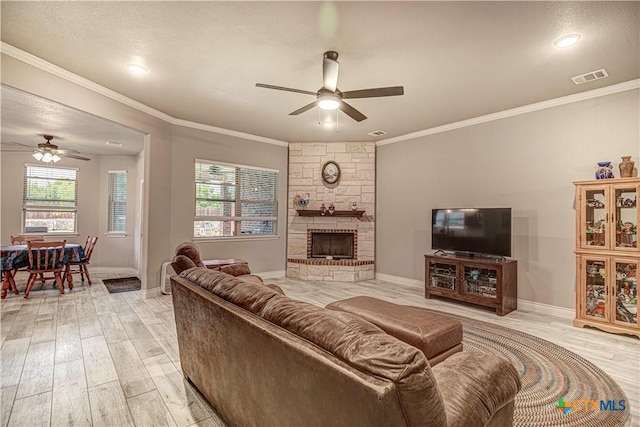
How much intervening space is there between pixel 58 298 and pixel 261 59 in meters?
4.61

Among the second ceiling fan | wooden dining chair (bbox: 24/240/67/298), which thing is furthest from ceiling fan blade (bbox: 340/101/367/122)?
wooden dining chair (bbox: 24/240/67/298)

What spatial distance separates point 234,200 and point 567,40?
16.9 feet

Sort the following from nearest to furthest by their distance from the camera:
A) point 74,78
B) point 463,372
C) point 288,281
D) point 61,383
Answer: point 463,372 < point 61,383 < point 74,78 < point 288,281

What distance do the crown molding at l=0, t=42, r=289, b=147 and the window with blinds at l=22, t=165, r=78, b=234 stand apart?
3763 millimetres

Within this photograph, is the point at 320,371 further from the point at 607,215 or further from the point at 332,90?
the point at 607,215

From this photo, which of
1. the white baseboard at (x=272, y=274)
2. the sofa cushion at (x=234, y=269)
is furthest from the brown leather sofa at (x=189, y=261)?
the white baseboard at (x=272, y=274)

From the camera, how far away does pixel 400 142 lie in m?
5.89

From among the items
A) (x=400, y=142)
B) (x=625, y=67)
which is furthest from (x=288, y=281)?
(x=625, y=67)

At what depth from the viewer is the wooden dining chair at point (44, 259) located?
4.54 meters

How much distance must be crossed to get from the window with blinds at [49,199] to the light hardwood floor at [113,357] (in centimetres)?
265

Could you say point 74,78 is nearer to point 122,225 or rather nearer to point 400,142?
point 122,225

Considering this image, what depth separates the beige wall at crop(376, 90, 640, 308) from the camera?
365cm

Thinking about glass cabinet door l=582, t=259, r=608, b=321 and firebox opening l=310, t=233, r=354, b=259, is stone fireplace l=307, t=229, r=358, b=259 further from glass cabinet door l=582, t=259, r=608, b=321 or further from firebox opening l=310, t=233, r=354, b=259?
glass cabinet door l=582, t=259, r=608, b=321

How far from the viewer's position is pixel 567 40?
262 cm
